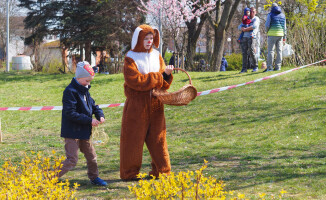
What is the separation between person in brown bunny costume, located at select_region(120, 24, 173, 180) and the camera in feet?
17.0

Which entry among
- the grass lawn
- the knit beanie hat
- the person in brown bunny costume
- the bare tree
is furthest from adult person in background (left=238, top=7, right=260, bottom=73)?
the bare tree

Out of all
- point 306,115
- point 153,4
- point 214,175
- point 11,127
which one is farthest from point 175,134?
point 153,4

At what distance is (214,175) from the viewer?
18.5ft

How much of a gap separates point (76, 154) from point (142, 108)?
0.96 meters

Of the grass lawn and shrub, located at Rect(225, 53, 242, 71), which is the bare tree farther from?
the grass lawn

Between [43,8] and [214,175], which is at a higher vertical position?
[43,8]

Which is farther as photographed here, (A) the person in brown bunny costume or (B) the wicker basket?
(A) the person in brown bunny costume

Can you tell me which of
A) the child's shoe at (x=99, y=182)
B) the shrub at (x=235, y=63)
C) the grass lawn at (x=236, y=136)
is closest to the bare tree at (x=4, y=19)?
the shrub at (x=235, y=63)

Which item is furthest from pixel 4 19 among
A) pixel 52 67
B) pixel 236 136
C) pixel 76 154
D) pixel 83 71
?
pixel 76 154

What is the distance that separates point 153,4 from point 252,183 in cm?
2220

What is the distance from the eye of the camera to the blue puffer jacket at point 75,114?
16.2 feet

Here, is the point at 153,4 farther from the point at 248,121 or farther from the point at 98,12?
the point at 248,121

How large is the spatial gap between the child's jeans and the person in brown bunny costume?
1.24ft

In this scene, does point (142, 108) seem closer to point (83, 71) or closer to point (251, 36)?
point (83, 71)
